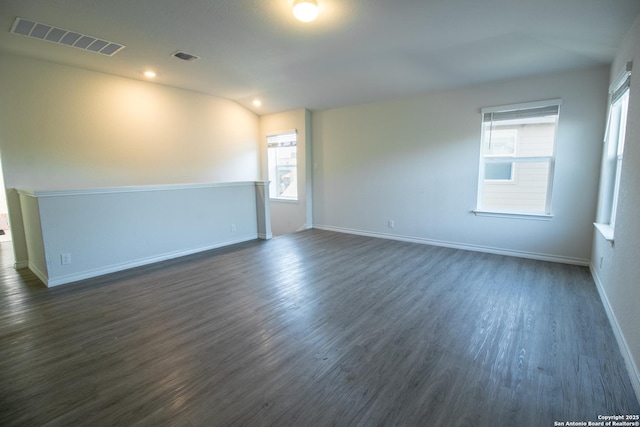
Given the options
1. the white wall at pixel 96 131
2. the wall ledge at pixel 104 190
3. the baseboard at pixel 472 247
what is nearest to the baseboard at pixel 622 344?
the baseboard at pixel 472 247

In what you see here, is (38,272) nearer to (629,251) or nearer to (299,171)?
(299,171)

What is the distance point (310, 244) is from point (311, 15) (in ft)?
11.5

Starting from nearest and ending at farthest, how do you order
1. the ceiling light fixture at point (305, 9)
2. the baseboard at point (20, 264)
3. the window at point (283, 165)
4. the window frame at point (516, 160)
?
the ceiling light fixture at point (305, 9)
the window frame at point (516, 160)
the baseboard at point (20, 264)
the window at point (283, 165)

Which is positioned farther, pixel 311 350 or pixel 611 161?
pixel 611 161

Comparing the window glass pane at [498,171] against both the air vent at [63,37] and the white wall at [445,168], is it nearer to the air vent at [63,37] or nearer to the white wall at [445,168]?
the white wall at [445,168]

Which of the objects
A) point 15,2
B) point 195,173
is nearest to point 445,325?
point 15,2

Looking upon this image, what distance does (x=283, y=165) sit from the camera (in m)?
7.04

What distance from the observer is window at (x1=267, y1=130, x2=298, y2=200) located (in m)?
6.71

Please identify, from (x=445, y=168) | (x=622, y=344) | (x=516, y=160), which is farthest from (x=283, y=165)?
(x=622, y=344)

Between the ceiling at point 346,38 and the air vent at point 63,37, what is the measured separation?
11 cm

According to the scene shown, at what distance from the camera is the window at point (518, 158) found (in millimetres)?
4047

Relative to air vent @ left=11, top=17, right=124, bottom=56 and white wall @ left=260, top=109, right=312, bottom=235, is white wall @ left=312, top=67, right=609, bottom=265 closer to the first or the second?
white wall @ left=260, top=109, right=312, bottom=235

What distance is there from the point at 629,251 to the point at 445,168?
2.88 meters

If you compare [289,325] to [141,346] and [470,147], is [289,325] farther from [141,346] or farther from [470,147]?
[470,147]
